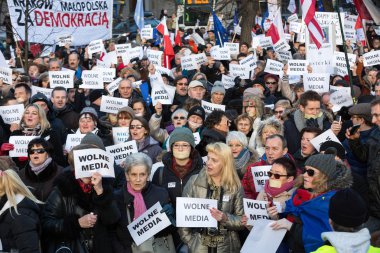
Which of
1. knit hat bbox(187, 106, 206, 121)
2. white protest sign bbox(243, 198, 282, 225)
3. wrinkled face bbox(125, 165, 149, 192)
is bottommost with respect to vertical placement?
white protest sign bbox(243, 198, 282, 225)

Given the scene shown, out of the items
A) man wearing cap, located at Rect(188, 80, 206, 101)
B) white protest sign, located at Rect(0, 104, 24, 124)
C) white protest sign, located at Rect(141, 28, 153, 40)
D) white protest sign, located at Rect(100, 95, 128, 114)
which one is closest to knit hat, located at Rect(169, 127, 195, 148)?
white protest sign, located at Rect(0, 104, 24, 124)

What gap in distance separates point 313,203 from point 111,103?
583 cm

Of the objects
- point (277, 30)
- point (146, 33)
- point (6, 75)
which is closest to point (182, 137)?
point (6, 75)

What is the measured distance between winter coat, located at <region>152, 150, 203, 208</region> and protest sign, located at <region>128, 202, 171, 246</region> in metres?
0.49

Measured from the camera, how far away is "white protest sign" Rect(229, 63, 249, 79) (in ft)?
46.9

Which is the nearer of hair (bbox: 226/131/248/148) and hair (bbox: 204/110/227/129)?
hair (bbox: 226/131/248/148)

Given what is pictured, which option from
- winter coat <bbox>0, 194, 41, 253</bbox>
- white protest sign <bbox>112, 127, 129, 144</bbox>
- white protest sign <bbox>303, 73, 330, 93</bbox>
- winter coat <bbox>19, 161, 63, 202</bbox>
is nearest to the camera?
winter coat <bbox>0, 194, 41, 253</bbox>

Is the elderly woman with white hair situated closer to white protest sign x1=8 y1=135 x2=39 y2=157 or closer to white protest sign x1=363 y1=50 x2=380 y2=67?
white protest sign x1=8 y1=135 x2=39 y2=157

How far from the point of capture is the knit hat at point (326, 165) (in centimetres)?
561

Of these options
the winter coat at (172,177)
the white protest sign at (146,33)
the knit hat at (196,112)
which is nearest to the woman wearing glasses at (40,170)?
the winter coat at (172,177)

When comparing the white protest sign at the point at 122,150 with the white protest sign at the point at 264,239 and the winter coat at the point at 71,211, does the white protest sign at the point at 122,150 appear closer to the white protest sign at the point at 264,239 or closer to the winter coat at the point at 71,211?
the winter coat at the point at 71,211

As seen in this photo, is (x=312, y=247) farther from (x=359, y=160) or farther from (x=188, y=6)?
(x=188, y=6)

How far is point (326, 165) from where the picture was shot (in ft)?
18.4

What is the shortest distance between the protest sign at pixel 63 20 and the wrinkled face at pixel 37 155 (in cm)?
814
